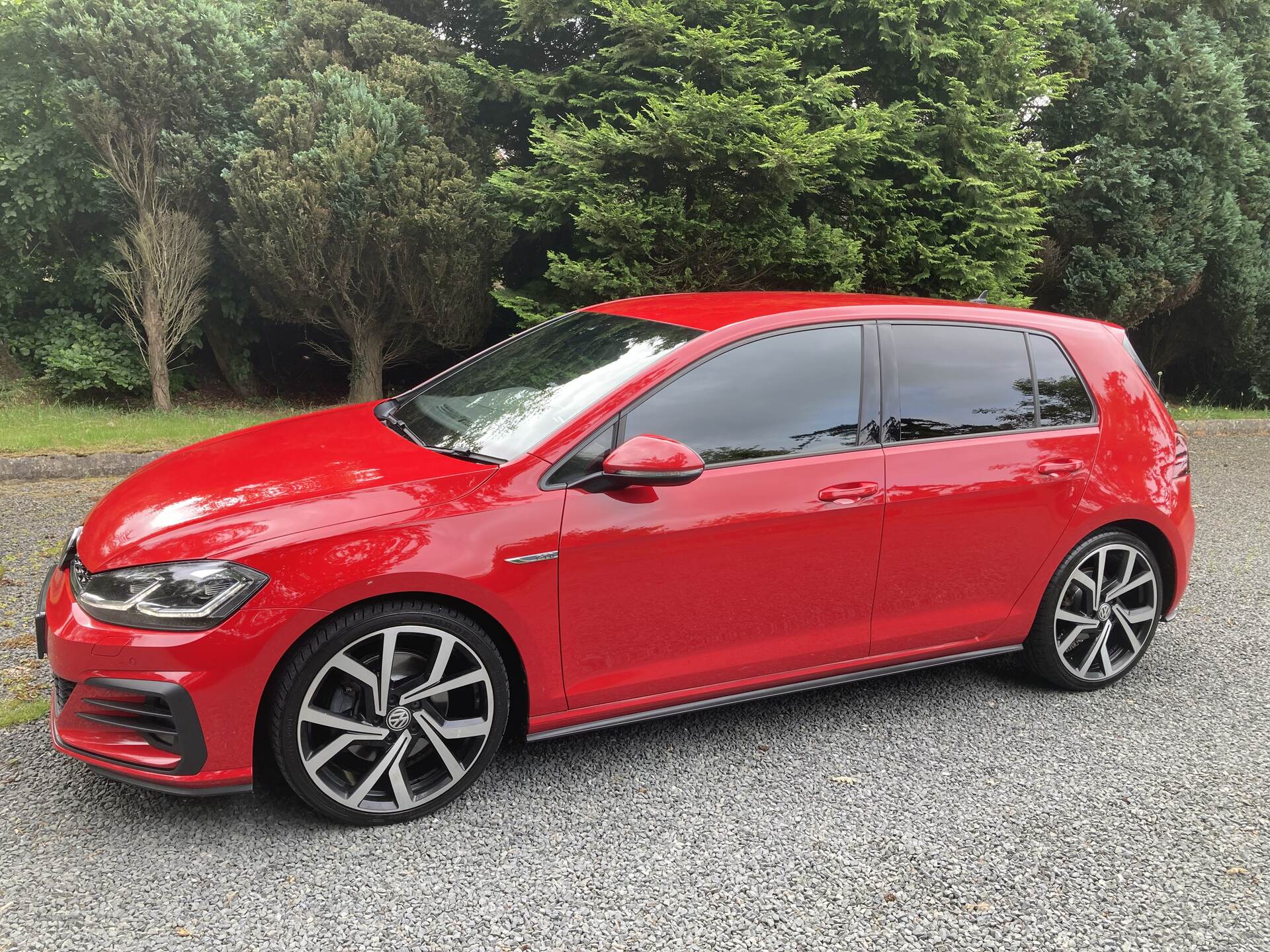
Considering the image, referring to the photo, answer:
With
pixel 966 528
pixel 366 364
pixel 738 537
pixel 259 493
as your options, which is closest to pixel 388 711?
pixel 259 493

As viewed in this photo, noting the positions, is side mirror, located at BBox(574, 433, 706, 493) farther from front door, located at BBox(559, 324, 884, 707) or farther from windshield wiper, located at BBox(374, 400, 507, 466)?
windshield wiper, located at BBox(374, 400, 507, 466)

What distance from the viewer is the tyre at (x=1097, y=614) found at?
3.88 metres

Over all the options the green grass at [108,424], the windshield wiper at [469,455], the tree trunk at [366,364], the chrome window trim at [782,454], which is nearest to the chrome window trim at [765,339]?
the chrome window trim at [782,454]

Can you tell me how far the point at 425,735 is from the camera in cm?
288

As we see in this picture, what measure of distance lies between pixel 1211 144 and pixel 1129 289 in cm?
250

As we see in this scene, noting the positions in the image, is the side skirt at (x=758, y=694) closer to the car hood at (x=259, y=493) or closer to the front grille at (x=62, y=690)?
the car hood at (x=259, y=493)

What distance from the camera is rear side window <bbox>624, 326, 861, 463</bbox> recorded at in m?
3.18

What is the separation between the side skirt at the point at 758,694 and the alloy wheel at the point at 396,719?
26 centimetres

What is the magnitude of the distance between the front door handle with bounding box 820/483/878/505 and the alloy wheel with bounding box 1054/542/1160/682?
1.12 metres

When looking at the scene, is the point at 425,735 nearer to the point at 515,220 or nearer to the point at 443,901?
the point at 443,901

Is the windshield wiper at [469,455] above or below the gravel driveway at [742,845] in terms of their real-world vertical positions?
above

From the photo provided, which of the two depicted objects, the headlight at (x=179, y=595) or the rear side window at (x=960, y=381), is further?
the rear side window at (x=960, y=381)

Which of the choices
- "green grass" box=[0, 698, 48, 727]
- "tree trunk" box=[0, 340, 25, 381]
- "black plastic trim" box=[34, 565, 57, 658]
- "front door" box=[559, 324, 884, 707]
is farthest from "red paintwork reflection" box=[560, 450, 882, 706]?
"tree trunk" box=[0, 340, 25, 381]

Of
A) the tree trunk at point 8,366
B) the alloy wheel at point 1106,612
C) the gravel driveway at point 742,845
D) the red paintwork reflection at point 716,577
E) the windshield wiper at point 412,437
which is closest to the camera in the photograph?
the gravel driveway at point 742,845
